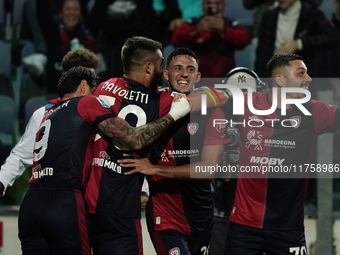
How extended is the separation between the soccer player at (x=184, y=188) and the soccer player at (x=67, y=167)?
0.37 metres

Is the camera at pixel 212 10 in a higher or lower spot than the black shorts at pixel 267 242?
higher

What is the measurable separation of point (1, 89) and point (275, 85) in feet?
12.3

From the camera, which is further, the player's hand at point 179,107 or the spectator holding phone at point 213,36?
the spectator holding phone at point 213,36

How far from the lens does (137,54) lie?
3.29 metres

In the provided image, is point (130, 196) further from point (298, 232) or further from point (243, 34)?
point (243, 34)

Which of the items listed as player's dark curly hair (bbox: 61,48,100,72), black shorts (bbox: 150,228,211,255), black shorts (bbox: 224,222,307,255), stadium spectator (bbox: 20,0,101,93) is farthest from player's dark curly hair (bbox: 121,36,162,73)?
stadium spectator (bbox: 20,0,101,93)

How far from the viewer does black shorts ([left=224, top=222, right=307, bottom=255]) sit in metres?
3.28

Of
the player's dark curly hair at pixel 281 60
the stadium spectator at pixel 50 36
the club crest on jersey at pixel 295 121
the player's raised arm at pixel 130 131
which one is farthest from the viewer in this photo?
the stadium spectator at pixel 50 36

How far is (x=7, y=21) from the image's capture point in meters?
6.16

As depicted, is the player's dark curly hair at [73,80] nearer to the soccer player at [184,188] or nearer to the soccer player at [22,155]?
the soccer player at [22,155]

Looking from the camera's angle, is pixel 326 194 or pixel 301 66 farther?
pixel 326 194

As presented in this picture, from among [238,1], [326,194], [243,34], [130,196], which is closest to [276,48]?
[243,34]

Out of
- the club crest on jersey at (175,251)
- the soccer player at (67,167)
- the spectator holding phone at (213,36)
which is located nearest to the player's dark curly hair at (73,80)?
the soccer player at (67,167)

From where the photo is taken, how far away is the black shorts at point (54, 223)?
2906 millimetres
